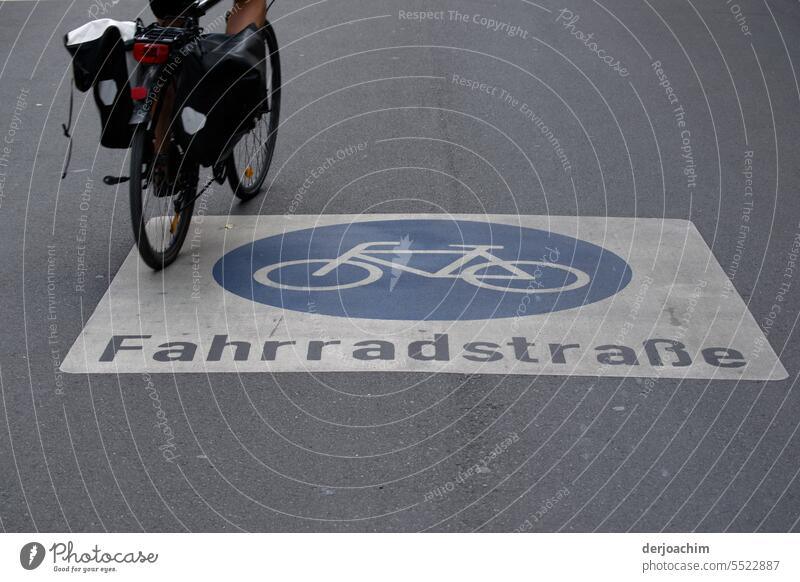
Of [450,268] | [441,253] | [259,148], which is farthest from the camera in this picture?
[259,148]

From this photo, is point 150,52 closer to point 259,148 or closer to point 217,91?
point 217,91

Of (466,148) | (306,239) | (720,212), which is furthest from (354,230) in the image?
(720,212)

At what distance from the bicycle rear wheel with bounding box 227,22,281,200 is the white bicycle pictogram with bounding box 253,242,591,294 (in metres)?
0.98

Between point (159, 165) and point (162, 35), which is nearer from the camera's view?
point (162, 35)

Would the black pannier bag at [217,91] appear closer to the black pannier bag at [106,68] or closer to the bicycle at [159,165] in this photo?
the bicycle at [159,165]

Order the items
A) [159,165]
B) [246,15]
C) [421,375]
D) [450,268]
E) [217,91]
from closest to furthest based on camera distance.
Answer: [421,375], [217,91], [159,165], [450,268], [246,15]

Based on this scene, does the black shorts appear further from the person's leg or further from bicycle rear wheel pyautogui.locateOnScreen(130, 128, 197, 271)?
bicycle rear wheel pyautogui.locateOnScreen(130, 128, 197, 271)

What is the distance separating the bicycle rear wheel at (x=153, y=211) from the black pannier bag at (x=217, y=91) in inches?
8.3

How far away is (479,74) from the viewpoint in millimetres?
9320

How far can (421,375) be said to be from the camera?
471cm

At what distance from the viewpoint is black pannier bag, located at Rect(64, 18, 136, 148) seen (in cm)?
519

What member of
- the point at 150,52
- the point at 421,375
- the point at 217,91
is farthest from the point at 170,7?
the point at 421,375

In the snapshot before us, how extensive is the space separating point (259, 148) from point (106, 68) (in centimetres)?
177

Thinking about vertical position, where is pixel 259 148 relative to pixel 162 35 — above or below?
below
